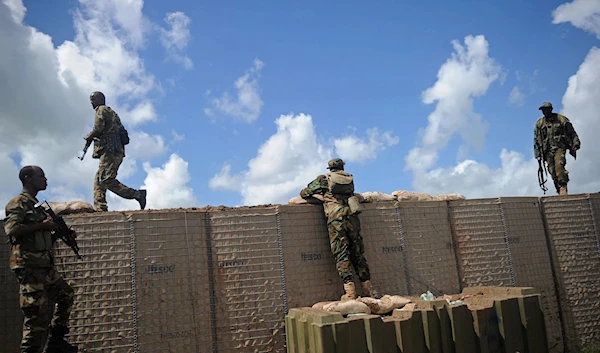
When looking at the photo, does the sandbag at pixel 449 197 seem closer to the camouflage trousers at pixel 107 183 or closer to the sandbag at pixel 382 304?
the sandbag at pixel 382 304

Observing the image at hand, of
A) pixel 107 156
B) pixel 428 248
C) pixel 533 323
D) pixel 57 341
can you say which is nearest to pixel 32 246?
Result: pixel 57 341

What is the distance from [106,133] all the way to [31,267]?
288 cm

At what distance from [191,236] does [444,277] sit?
164 inches

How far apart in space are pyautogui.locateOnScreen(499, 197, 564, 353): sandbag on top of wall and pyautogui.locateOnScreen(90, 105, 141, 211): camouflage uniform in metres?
6.51

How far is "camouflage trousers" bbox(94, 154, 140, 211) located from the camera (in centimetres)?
724

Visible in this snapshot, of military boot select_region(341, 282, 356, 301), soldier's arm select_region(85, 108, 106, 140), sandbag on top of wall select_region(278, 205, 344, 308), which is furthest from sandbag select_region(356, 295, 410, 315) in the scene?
soldier's arm select_region(85, 108, 106, 140)

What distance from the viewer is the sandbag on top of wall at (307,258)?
682cm

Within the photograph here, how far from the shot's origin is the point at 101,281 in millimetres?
6031

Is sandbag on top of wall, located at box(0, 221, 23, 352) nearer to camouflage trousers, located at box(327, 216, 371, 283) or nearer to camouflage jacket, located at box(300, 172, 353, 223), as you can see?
camouflage jacket, located at box(300, 172, 353, 223)

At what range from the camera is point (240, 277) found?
259 inches

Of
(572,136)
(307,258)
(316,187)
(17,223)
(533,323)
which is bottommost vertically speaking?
(533,323)

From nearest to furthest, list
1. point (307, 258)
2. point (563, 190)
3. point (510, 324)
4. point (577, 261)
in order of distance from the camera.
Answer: point (510, 324) < point (307, 258) < point (577, 261) < point (563, 190)

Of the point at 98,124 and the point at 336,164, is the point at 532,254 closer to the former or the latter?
the point at 336,164

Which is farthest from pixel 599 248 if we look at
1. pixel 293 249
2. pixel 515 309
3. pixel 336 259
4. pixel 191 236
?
pixel 191 236
